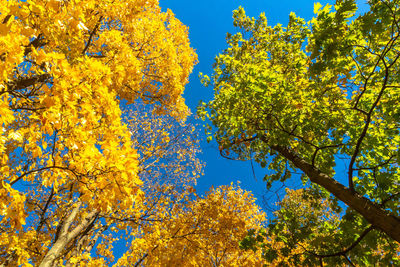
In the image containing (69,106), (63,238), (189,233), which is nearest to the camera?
(69,106)

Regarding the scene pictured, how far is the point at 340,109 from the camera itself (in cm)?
424

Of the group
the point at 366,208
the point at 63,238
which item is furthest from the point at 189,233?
the point at 366,208

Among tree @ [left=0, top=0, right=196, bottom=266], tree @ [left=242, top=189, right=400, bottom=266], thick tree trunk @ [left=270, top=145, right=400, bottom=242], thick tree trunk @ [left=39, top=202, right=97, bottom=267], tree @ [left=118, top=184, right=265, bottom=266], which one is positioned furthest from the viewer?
tree @ [left=118, top=184, right=265, bottom=266]

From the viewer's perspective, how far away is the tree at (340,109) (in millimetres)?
3708

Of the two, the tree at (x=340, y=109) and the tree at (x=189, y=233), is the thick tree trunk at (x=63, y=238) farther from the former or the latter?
the tree at (x=340, y=109)

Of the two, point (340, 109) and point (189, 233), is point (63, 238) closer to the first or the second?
point (189, 233)

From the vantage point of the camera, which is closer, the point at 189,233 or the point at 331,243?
the point at 331,243

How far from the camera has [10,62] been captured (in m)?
2.03

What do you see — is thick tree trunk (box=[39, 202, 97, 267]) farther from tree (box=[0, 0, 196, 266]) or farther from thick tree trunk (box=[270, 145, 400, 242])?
thick tree trunk (box=[270, 145, 400, 242])

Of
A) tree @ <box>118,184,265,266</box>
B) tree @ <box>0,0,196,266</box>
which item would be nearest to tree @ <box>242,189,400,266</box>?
tree @ <box>118,184,265,266</box>

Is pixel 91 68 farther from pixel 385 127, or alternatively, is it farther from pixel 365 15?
pixel 385 127

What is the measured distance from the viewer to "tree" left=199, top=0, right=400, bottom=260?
12.2ft

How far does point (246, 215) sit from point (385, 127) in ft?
25.2

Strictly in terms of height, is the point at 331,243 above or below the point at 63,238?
above
